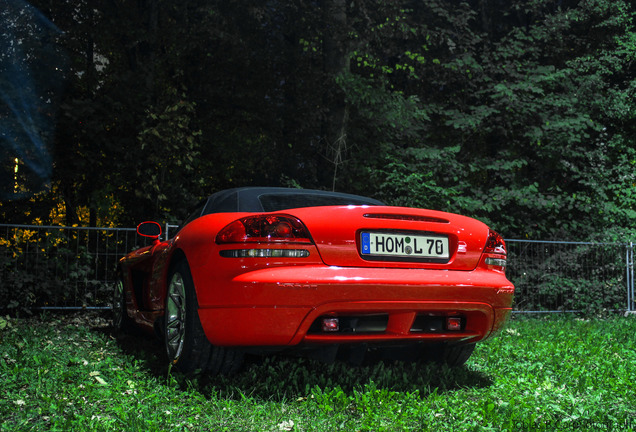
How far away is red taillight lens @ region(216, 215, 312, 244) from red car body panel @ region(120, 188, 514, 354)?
0.03 meters

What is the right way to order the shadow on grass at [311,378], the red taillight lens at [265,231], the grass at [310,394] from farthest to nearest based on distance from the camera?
1. the shadow on grass at [311,378]
2. the red taillight lens at [265,231]
3. the grass at [310,394]

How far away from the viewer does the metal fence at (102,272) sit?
802 centimetres

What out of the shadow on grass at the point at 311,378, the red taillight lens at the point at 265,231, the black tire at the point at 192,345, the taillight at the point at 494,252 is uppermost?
the red taillight lens at the point at 265,231

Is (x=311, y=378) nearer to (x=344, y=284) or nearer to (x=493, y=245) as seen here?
(x=344, y=284)

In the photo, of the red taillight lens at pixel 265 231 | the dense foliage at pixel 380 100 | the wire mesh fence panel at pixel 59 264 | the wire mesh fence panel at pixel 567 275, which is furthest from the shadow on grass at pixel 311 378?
the dense foliage at pixel 380 100

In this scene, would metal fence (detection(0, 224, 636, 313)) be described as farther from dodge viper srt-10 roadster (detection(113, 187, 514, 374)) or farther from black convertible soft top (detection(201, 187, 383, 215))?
dodge viper srt-10 roadster (detection(113, 187, 514, 374))

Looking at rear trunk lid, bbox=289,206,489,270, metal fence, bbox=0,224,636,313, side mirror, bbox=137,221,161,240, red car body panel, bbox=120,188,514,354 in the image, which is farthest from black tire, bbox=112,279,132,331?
rear trunk lid, bbox=289,206,489,270

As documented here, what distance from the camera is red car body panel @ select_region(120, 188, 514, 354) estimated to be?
11.3 ft

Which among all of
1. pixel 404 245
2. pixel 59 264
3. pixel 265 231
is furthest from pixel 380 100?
pixel 265 231

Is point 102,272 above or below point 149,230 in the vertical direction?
below

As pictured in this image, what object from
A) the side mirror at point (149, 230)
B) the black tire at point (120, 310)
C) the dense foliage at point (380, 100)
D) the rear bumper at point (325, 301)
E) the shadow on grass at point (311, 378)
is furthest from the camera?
the dense foliage at point (380, 100)

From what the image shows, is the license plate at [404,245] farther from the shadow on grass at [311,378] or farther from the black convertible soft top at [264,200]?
the shadow on grass at [311,378]

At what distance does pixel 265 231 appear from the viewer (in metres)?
3.57

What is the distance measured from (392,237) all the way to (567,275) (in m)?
7.86
